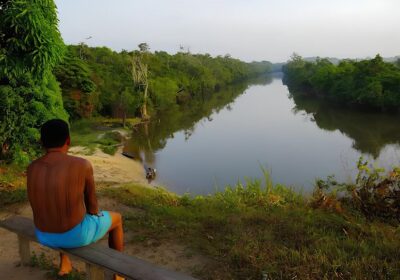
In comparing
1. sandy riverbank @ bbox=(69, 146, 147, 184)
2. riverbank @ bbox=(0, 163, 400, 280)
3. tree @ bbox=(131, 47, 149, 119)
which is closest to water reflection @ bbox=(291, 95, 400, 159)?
sandy riverbank @ bbox=(69, 146, 147, 184)

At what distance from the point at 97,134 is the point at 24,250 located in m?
27.2

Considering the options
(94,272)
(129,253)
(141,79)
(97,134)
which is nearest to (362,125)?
(141,79)

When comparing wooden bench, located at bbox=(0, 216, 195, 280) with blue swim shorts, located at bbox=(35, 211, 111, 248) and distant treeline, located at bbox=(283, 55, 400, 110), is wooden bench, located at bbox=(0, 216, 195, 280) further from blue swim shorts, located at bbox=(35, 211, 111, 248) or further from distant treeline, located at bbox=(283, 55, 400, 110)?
distant treeline, located at bbox=(283, 55, 400, 110)

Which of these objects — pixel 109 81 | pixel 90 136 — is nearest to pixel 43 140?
pixel 90 136

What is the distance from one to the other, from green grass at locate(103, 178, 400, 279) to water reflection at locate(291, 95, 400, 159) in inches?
895

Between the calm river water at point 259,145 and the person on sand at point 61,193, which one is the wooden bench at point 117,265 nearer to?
the person on sand at point 61,193

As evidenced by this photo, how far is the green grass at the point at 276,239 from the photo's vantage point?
14.0ft

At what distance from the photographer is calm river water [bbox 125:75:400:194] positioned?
22125mm

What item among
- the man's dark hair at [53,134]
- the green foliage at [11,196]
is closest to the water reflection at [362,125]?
the green foliage at [11,196]

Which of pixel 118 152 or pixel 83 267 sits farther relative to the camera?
pixel 118 152

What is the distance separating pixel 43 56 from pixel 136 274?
444 cm

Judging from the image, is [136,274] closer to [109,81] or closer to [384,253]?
[384,253]

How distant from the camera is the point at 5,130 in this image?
9.45 m

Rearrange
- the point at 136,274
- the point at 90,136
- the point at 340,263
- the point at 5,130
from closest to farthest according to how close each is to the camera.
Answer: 1. the point at 136,274
2. the point at 340,263
3. the point at 5,130
4. the point at 90,136
